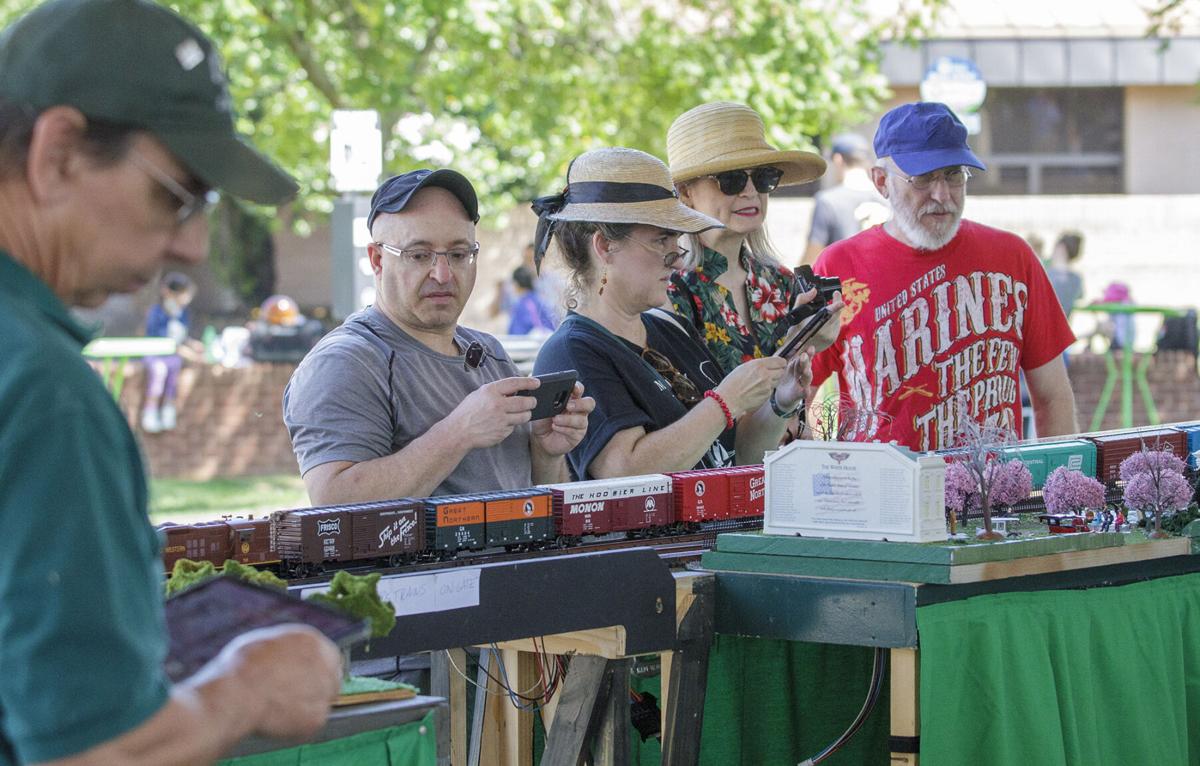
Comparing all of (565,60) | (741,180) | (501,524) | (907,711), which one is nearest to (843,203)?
(741,180)

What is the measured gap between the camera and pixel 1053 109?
84.5 ft

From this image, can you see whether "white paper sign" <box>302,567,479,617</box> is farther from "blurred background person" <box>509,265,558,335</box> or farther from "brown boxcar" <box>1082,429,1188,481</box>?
"blurred background person" <box>509,265,558,335</box>

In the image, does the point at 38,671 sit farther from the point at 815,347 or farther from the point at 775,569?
the point at 815,347

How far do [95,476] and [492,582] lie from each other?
1812mm

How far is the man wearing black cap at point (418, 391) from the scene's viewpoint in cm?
404

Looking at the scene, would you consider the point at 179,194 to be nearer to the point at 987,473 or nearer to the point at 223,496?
the point at 987,473

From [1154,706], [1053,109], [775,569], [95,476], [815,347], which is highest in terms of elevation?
[1053,109]

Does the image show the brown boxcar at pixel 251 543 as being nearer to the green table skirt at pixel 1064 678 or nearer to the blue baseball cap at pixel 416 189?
the blue baseball cap at pixel 416 189

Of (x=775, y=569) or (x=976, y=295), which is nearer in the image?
(x=775, y=569)

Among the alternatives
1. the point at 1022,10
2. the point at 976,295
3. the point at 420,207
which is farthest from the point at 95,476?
the point at 1022,10

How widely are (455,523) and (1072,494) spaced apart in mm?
1740

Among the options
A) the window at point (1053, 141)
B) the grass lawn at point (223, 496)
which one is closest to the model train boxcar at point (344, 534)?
the grass lawn at point (223, 496)

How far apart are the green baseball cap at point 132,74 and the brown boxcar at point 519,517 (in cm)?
217

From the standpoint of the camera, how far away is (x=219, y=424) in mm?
16797
